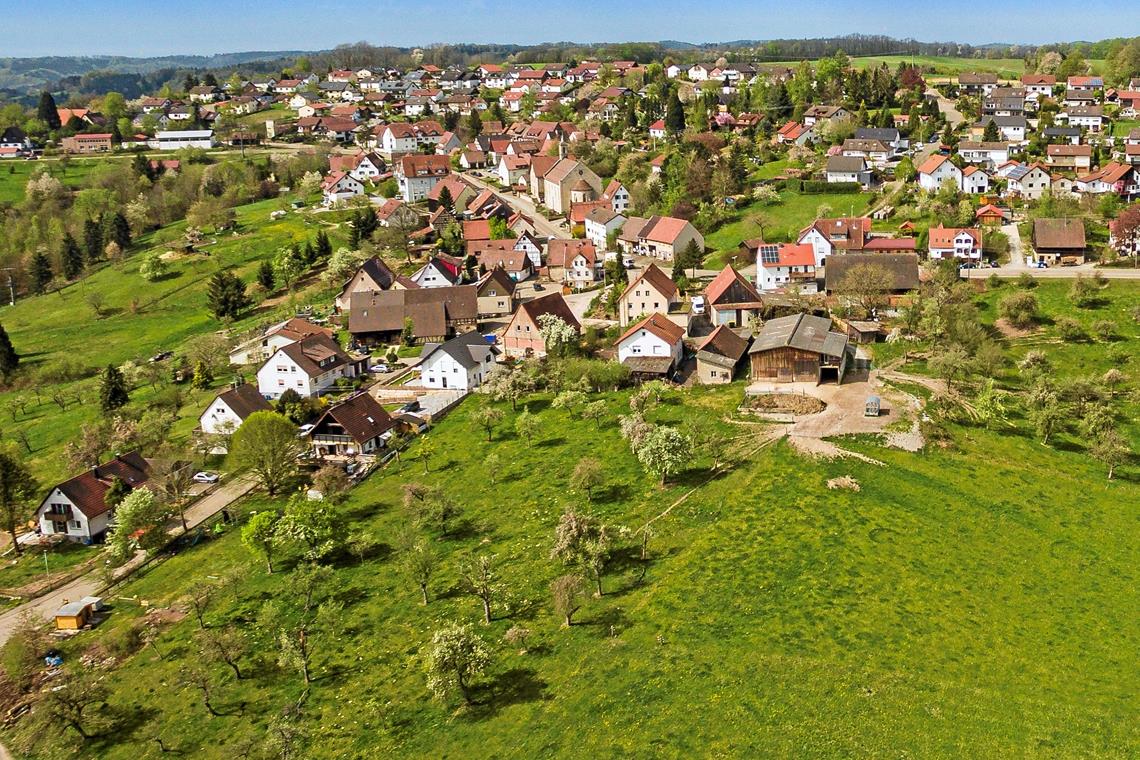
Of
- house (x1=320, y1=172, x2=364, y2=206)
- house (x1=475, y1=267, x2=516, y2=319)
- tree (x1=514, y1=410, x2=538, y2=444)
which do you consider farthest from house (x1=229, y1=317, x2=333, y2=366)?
house (x1=320, y1=172, x2=364, y2=206)

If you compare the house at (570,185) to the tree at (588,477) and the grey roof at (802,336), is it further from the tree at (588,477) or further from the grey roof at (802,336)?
the tree at (588,477)

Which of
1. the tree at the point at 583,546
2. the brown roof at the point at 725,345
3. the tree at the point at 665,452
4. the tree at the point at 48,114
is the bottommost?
the tree at the point at 583,546

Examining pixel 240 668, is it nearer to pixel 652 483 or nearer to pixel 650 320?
pixel 652 483

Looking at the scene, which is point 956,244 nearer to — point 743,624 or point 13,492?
point 743,624

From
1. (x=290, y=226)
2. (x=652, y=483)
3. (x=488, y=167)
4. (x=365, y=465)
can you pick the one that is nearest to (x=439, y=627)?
(x=652, y=483)

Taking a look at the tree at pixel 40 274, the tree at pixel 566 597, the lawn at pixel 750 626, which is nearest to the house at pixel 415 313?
the lawn at pixel 750 626
